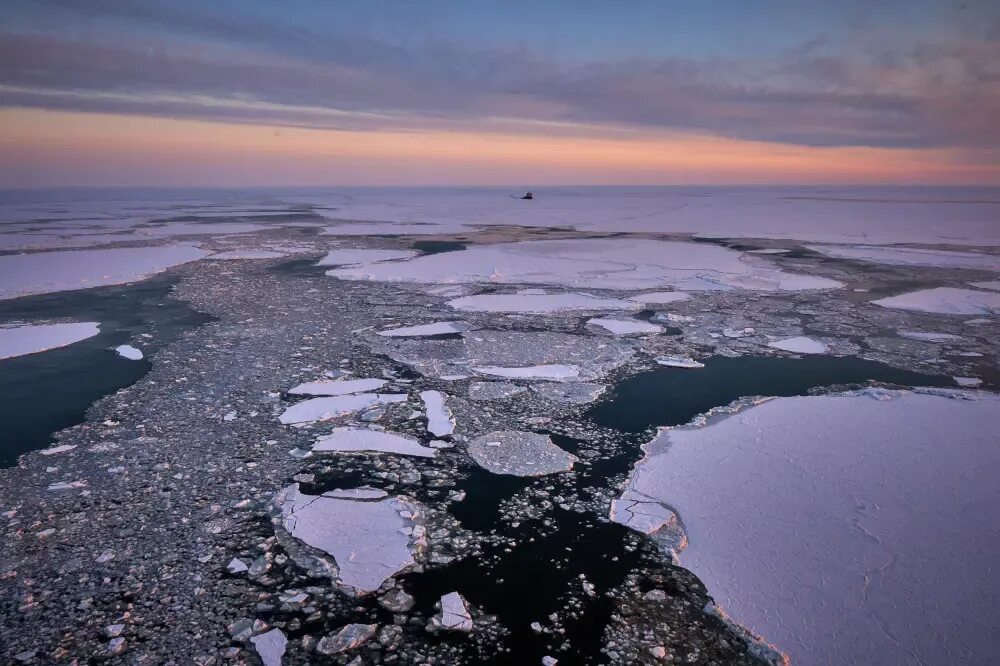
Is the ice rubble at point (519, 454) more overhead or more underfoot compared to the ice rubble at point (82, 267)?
more underfoot

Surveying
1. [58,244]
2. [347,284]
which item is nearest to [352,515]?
[347,284]

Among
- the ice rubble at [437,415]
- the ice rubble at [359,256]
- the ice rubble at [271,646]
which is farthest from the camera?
the ice rubble at [359,256]

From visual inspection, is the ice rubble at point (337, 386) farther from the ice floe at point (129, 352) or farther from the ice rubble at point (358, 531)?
the ice floe at point (129, 352)

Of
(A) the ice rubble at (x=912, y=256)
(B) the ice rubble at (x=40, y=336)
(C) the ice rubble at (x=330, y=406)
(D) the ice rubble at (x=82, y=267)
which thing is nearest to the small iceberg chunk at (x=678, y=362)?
(C) the ice rubble at (x=330, y=406)

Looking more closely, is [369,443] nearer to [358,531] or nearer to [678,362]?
[358,531]

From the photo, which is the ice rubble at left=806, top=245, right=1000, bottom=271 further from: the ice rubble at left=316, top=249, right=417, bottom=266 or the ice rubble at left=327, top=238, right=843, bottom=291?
the ice rubble at left=316, top=249, right=417, bottom=266

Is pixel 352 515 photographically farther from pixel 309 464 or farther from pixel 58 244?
pixel 58 244
